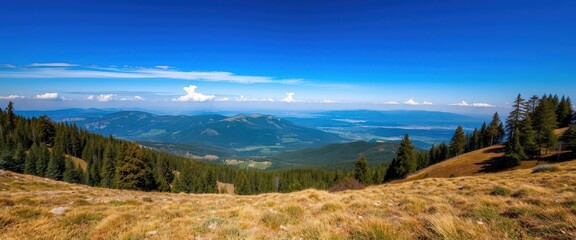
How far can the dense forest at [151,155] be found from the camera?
162 feet

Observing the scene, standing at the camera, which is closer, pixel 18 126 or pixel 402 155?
pixel 402 155

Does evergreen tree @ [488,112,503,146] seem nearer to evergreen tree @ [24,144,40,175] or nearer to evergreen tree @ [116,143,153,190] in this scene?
evergreen tree @ [116,143,153,190]

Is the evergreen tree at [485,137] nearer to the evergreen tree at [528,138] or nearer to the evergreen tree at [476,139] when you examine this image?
the evergreen tree at [476,139]

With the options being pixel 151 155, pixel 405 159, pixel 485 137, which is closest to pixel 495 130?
pixel 485 137

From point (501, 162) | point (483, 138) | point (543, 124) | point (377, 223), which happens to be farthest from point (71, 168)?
point (483, 138)

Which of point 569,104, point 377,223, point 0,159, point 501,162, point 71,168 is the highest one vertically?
point 569,104

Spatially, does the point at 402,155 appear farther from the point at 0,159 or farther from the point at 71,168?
the point at 0,159

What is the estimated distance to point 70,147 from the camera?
268 feet

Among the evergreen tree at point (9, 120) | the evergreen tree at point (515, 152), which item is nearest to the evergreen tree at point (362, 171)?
the evergreen tree at point (515, 152)

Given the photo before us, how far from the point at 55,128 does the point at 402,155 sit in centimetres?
11000

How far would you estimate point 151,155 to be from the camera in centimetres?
9381

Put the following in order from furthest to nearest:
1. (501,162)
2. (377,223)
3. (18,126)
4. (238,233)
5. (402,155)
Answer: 1. (18,126)
2. (402,155)
3. (501,162)
4. (238,233)
5. (377,223)

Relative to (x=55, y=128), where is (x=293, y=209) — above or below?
above

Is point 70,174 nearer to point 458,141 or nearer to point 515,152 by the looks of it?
point 515,152
